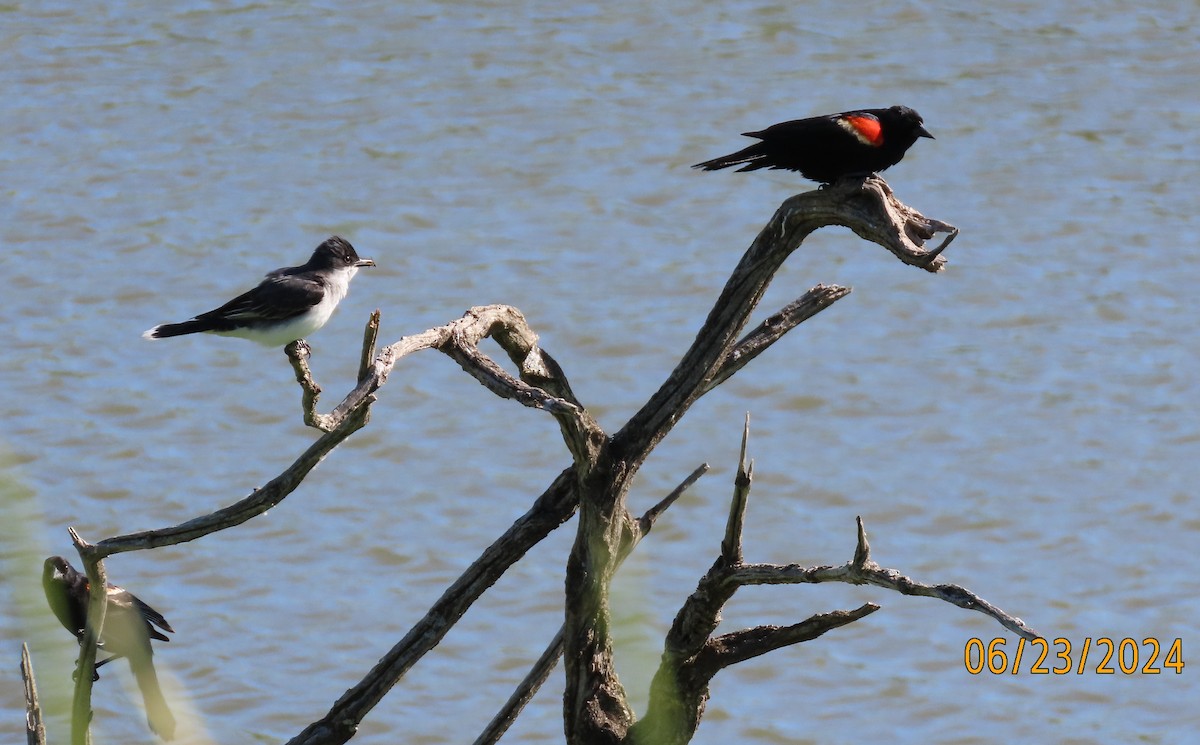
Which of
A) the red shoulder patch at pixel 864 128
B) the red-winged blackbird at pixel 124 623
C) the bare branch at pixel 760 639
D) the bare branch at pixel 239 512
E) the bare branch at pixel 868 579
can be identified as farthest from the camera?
the red-winged blackbird at pixel 124 623

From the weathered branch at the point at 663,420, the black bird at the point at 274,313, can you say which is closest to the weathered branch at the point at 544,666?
the weathered branch at the point at 663,420

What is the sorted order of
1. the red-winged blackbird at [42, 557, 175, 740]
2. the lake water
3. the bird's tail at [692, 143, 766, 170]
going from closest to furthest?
the bird's tail at [692, 143, 766, 170] < the red-winged blackbird at [42, 557, 175, 740] < the lake water

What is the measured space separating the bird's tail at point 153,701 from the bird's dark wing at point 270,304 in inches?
46.2

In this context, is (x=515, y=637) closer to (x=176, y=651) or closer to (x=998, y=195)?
(x=176, y=651)

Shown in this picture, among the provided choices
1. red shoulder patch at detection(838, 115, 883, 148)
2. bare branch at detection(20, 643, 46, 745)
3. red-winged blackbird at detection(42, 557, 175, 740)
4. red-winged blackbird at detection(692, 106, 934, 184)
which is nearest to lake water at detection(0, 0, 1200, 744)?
red-winged blackbird at detection(42, 557, 175, 740)

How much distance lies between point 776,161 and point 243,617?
4250 mm

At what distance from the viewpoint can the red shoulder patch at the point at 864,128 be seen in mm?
5020

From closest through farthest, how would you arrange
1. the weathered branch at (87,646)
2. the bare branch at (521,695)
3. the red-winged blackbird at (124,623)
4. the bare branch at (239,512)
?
1. the bare branch at (239,512)
2. the weathered branch at (87,646)
3. the bare branch at (521,695)
4. the red-winged blackbird at (124,623)

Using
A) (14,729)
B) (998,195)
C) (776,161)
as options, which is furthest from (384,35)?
(776,161)

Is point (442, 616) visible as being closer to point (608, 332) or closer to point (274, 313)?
point (274, 313)

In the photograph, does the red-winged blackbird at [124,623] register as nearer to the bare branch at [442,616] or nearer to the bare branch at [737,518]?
the bare branch at [442,616]

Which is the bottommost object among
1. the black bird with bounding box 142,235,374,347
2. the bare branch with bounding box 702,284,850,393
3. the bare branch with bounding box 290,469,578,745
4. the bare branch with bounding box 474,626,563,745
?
the bare branch with bounding box 474,626,563,745

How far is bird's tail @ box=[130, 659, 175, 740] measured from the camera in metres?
5.48

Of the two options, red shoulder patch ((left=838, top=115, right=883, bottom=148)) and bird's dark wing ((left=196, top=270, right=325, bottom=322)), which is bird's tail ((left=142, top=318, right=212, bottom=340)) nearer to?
bird's dark wing ((left=196, top=270, right=325, bottom=322))
